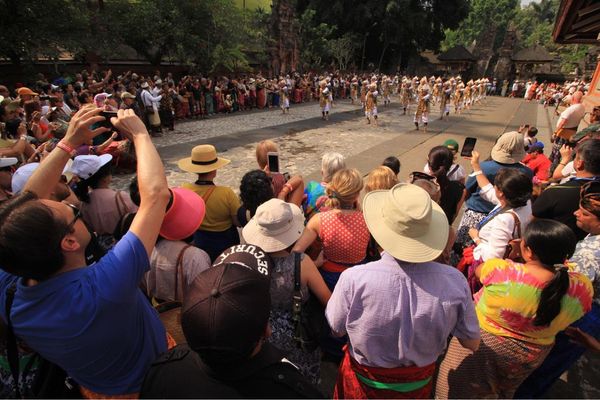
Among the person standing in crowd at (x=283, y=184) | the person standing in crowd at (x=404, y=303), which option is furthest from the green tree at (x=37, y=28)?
the person standing in crowd at (x=404, y=303)

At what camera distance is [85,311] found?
1.21 meters

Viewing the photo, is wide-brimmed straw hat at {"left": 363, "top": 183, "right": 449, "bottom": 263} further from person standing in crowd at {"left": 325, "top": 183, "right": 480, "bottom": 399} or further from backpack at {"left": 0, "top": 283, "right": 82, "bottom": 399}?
backpack at {"left": 0, "top": 283, "right": 82, "bottom": 399}

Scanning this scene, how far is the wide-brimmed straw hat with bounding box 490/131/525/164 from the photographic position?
340cm

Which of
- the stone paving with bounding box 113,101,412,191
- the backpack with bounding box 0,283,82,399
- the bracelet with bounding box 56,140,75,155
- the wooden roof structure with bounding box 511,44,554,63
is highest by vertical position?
the wooden roof structure with bounding box 511,44,554,63

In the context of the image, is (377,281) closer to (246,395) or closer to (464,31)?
(246,395)

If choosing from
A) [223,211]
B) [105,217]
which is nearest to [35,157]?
[105,217]

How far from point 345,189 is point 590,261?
1.66 metres

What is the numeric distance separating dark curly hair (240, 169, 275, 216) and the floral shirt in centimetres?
222

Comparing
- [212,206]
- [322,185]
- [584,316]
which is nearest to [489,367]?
[584,316]

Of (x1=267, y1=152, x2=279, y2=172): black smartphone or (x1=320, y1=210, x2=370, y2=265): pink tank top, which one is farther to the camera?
(x1=267, y1=152, x2=279, y2=172): black smartphone

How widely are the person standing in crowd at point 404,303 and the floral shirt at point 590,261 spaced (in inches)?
39.1

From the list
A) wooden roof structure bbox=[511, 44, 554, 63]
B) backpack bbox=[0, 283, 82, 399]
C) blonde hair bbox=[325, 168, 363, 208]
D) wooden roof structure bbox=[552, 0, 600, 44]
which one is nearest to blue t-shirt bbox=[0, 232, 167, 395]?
backpack bbox=[0, 283, 82, 399]

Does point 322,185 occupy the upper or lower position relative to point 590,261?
lower

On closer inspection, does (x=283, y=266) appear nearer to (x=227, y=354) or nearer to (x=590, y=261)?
(x=227, y=354)
